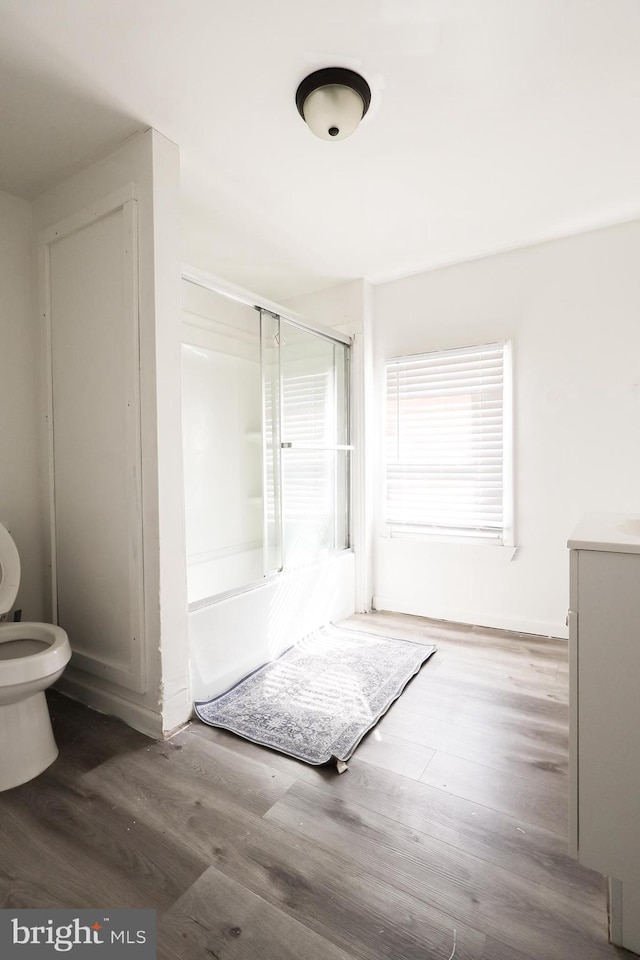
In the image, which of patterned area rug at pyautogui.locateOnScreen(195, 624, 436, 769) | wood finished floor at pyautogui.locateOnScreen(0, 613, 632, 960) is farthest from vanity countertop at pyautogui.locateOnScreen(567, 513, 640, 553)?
patterned area rug at pyautogui.locateOnScreen(195, 624, 436, 769)

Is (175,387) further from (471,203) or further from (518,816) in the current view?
(518,816)

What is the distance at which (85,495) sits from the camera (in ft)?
6.78

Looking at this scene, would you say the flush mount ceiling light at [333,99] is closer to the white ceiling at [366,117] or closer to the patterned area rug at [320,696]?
the white ceiling at [366,117]

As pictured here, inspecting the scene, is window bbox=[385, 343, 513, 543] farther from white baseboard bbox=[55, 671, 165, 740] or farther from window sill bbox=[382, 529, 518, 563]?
white baseboard bbox=[55, 671, 165, 740]

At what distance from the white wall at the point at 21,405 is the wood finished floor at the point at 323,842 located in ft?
2.59

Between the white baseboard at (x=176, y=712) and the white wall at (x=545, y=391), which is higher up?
the white wall at (x=545, y=391)

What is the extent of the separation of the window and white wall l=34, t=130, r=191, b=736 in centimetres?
177

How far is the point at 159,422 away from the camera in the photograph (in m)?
1.80

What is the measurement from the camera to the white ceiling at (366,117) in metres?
1.33

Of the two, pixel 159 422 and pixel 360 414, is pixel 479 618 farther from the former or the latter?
pixel 159 422

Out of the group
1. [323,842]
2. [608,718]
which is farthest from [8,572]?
[608,718]

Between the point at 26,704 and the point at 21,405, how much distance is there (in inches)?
54.2

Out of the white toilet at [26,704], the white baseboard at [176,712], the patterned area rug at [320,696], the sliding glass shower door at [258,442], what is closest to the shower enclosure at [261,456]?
the sliding glass shower door at [258,442]

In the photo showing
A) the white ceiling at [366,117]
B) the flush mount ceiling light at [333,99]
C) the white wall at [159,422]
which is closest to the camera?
the white ceiling at [366,117]
